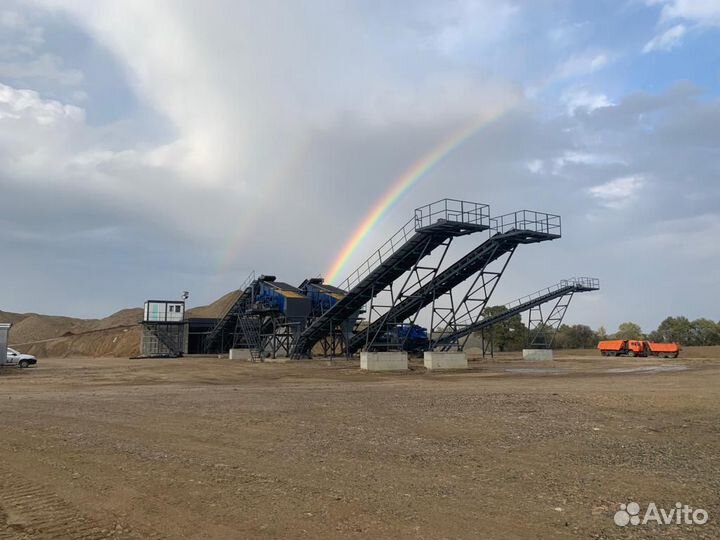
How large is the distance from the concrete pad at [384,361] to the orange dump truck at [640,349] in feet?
131

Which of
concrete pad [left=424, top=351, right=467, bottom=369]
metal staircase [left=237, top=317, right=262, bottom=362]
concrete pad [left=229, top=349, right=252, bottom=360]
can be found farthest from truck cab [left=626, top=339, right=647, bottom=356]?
concrete pad [left=229, top=349, right=252, bottom=360]

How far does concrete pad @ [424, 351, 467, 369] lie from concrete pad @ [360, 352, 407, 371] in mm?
1542

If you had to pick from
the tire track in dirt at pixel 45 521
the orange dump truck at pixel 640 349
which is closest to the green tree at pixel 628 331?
the orange dump truck at pixel 640 349

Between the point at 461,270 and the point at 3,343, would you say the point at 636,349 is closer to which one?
the point at 461,270

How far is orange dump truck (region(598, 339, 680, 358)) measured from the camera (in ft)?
200

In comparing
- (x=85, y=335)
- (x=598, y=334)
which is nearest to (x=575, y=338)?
(x=598, y=334)

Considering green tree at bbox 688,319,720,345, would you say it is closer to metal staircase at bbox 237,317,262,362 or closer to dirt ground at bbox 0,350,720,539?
metal staircase at bbox 237,317,262,362

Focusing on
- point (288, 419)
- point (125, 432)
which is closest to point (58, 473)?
point (125, 432)

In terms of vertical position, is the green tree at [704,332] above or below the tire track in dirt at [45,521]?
above

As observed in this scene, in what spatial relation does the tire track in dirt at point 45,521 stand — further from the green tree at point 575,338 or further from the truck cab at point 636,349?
the green tree at point 575,338

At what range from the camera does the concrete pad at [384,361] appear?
110 feet

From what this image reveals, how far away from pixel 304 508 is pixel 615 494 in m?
3.78

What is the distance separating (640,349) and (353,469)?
63821mm

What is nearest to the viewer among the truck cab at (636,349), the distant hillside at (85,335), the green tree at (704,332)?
the truck cab at (636,349)
